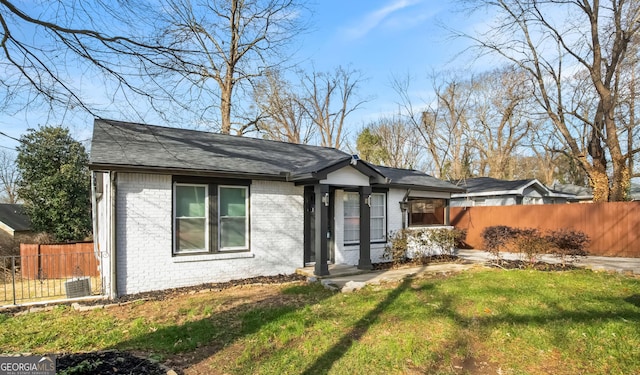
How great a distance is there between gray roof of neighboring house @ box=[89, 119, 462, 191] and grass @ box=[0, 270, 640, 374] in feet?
9.29

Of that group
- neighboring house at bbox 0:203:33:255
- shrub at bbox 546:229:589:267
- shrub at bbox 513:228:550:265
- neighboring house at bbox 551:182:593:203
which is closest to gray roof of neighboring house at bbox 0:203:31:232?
neighboring house at bbox 0:203:33:255

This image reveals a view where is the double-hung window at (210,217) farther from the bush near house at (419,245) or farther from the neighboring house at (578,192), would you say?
the neighboring house at (578,192)

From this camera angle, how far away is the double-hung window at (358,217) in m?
11.4

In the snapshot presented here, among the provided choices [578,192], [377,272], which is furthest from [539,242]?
[578,192]

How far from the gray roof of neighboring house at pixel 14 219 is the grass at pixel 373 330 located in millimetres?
20258

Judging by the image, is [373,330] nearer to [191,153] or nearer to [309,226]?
[309,226]

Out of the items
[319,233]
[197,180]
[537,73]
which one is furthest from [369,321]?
[537,73]

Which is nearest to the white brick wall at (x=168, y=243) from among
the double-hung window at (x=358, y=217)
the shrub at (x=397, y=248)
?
the double-hung window at (x=358, y=217)

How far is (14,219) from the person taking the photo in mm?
23641

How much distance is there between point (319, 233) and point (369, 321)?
3.84m

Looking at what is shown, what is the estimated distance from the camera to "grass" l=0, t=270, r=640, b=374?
14.6ft

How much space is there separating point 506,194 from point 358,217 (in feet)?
40.3

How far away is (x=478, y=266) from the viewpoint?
35.7 feet

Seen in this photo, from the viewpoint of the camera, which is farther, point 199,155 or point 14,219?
point 14,219
